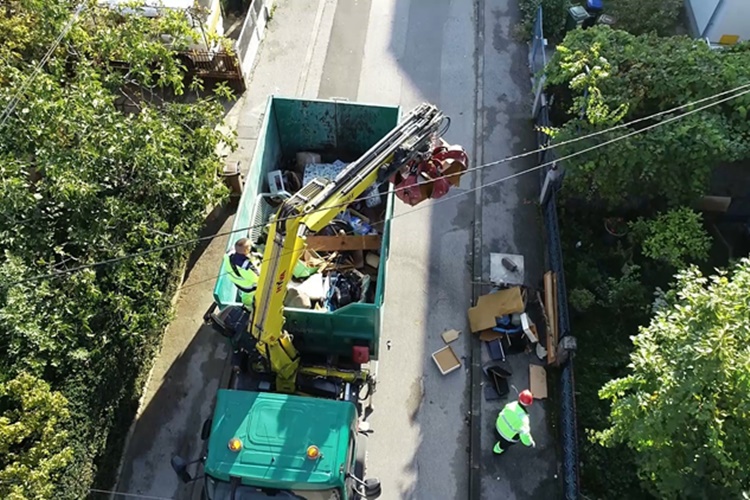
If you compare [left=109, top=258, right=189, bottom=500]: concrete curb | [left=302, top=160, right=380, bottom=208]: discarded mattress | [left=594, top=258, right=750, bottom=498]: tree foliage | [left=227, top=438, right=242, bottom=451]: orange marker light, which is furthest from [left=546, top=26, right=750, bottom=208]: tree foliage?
[left=109, top=258, right=189, bottom=500]: concrete curb

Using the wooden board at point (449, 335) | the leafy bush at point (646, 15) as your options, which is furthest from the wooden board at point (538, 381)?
the leafy bush at point (646, 15)

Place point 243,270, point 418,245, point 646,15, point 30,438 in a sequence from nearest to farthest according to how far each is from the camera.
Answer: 1. point 30,438
2. point 243,270
3. point 418,245
4. point 646,15

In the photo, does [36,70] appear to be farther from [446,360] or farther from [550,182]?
[550,182]

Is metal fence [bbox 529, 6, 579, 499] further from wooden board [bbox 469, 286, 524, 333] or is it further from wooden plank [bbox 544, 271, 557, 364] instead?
wooden board [bbox 469, 286, 524, 333]

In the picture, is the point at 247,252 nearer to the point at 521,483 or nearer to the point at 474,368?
the point at 474,368

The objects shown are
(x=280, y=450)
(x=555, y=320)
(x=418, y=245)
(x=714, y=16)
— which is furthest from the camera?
(x=714, y=16)

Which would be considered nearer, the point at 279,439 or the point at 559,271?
the point at 279,439

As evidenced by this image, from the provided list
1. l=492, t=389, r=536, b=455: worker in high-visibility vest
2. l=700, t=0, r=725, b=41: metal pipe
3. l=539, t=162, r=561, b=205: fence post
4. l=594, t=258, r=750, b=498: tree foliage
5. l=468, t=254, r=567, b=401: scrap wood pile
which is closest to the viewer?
l=594, t=258, r=750, b=498: tree foliage

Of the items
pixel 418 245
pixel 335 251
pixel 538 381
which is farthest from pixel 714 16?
pixel 335 251
